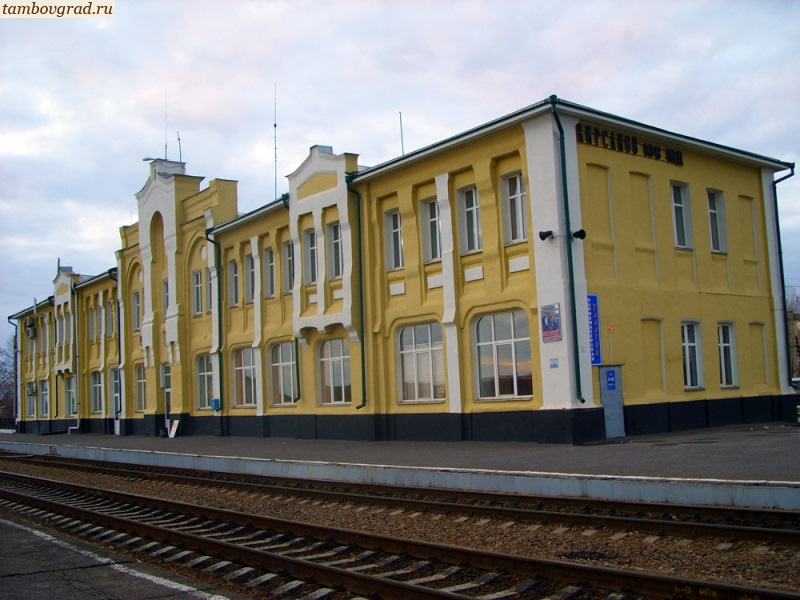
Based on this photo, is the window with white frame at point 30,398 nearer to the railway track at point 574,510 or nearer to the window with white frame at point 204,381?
the window with white frame at point 204,381

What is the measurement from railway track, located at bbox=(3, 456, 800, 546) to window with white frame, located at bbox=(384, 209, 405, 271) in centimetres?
936

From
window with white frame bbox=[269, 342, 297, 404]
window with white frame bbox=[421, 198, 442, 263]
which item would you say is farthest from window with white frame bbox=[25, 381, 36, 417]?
window with white frame bbox=[421, 198, 442, 263]

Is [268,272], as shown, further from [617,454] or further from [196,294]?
[617,454]

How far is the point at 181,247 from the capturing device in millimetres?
35312

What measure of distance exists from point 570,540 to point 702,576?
6.83ft

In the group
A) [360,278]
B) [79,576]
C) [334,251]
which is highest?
[334,251]

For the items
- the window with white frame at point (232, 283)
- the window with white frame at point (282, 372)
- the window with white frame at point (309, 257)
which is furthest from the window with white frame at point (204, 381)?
the window with white frame at point (309, 257)

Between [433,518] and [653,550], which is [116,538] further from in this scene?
[653,550]

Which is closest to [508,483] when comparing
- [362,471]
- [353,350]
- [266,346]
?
[362,471]

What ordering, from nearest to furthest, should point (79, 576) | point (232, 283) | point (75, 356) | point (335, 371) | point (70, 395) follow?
point (79, 576), point (335, 371), point (232, 283), point (75, 356), point (70, 395)

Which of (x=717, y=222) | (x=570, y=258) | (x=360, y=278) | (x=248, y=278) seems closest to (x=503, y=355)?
(x=570, y=258)

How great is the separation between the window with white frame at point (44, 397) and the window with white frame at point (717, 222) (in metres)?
42.1

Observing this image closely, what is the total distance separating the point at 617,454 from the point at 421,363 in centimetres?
853

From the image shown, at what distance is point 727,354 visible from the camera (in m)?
23.7
